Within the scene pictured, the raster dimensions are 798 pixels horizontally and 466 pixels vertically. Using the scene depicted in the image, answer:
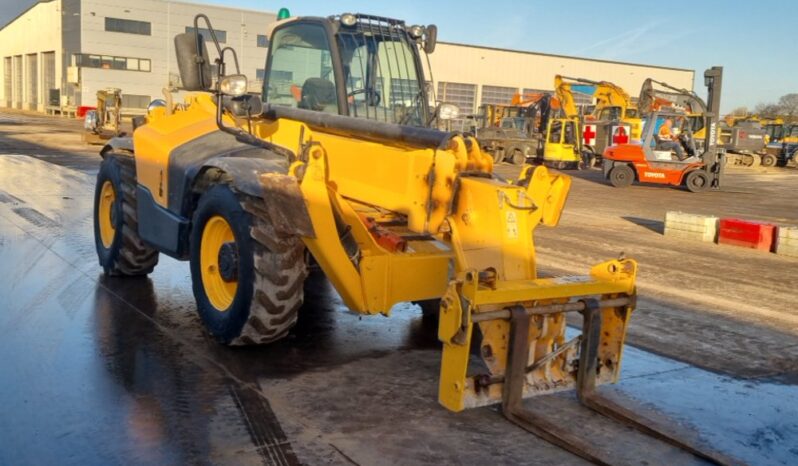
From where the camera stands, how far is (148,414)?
14.9 feet

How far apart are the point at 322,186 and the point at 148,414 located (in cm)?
174

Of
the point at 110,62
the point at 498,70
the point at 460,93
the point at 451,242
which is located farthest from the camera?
the point at 498,70

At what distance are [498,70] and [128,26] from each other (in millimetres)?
27781

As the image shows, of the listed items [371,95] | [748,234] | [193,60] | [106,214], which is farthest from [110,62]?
[371,95]

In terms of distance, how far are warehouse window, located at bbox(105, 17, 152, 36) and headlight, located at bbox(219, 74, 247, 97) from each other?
5687 centimetres

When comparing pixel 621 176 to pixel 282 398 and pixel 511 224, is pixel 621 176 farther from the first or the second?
pixel 282 398

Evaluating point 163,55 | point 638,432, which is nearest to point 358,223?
point 638,432

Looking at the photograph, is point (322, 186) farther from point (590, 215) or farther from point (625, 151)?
point (625, 151)

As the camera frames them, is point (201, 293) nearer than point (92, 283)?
Yes

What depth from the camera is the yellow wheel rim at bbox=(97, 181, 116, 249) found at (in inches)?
327

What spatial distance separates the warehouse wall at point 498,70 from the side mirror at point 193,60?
169ft

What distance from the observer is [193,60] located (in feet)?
19.8

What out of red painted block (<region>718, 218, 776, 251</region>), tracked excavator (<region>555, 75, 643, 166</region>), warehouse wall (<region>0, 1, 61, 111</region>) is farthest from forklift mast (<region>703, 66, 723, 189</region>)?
warehouse wall (<region>0, 1, 61, 111</region>)

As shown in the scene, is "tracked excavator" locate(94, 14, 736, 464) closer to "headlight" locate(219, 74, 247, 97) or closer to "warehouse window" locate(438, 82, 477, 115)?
"headlight" locate(219, 74, 247, 97)
